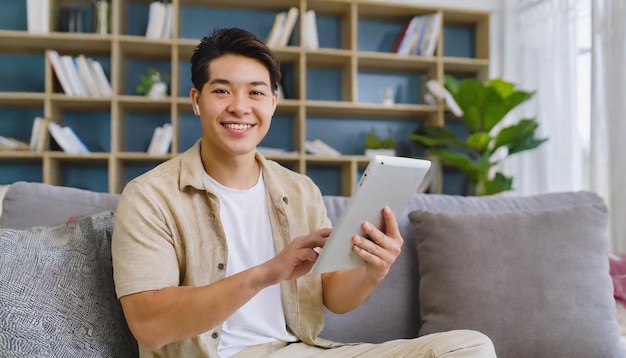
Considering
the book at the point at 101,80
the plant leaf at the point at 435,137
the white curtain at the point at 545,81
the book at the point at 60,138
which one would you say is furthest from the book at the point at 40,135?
the white curtain at the point at 545,81

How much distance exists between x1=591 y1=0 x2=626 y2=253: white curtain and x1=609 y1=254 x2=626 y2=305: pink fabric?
1.06m

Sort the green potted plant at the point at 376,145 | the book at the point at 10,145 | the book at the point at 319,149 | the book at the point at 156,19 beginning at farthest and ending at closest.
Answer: the green potted plant at the point at 376,145, the book at the point at 319,149, the book at the point at 156,19, the book at the point at 10,145

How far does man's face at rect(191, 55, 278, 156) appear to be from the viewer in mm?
1322

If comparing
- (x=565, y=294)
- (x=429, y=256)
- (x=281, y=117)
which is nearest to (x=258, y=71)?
(x=429, y=256)

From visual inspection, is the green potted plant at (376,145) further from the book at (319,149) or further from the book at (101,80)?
the book at (101,80)

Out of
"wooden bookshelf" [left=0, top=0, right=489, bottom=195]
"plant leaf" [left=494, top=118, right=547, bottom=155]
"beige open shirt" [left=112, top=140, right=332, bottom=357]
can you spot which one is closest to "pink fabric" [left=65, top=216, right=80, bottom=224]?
"beige open shirt" [left=112, top=140, right=332, bottom=357]

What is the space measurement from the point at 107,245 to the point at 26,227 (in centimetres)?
32

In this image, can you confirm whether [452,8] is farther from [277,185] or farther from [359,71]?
[277,185]

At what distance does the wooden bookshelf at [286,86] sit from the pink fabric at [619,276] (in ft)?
6.27

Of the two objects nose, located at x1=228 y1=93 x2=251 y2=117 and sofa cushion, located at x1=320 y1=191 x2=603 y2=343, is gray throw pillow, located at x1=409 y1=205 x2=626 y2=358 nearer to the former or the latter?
sofa cushion, located at x1=320 y1=191 x2=603 y2=343

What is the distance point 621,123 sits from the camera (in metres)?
2.85

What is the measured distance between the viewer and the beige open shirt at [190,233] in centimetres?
117

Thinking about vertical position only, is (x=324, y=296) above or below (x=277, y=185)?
below

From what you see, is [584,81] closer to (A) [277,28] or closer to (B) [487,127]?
(B) [487,127]
